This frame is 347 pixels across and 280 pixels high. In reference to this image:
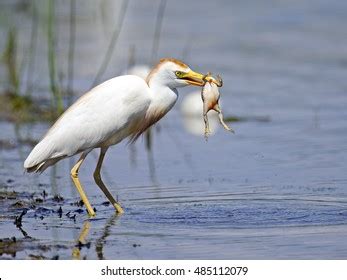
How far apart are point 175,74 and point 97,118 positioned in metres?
0.85

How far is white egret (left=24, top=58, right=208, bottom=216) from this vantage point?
31.2 feet

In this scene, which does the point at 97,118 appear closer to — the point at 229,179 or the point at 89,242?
the point at 89,242

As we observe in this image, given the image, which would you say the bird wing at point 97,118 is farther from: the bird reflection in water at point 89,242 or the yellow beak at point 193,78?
the bird reflection in water at point 89,242

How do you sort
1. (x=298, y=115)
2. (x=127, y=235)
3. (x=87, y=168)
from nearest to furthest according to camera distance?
(x=127, y=235), (x=87, y=168), (x=298, y=115)

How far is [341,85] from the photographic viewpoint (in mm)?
16406

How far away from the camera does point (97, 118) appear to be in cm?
962

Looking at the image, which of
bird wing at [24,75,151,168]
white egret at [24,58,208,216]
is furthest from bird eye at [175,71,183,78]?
bird wing at [24,75,151,168]

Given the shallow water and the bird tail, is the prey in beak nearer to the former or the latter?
the shallow water

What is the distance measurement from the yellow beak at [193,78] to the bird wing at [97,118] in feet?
1.33

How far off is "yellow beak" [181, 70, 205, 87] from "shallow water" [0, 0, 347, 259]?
1177 millimetres

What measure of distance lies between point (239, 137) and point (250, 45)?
276 inches

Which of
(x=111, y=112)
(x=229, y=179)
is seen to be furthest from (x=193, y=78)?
(x=229, y=179)
